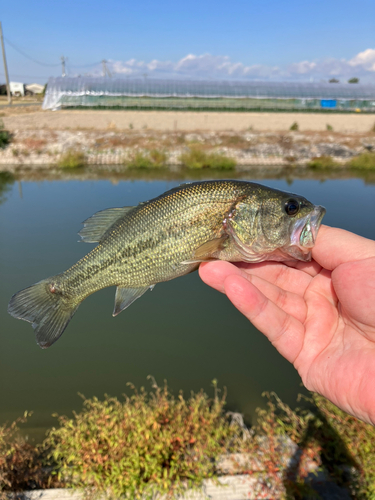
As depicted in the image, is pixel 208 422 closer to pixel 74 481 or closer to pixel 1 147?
pixel 74 481

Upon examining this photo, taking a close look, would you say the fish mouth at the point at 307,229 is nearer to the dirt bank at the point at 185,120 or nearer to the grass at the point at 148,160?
the grass at the point at 148,160

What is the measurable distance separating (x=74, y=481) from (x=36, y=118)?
98.9 feet

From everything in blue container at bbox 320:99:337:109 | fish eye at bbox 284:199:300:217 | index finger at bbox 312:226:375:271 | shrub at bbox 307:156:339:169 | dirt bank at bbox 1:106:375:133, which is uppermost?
blue container at bbox 320:99:337:109

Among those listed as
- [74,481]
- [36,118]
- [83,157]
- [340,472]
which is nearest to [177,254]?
[74,481]

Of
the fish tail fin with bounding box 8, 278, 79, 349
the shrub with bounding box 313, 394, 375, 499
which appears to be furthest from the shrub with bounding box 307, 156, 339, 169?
the fish tail fin with bounding box 8, 278, 79, 349

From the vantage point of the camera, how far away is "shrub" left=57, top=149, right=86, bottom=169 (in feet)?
67.9

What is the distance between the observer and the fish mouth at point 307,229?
2539 millimetres

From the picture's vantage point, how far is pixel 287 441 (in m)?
4.33

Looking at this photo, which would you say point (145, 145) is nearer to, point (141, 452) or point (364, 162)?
point (364, 162)

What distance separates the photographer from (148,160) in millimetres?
21297

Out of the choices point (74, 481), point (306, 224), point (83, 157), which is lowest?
point (74, 481)

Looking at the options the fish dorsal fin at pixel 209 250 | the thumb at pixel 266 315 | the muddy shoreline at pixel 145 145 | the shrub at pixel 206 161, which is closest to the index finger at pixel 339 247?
the thumb at pixel 266 315

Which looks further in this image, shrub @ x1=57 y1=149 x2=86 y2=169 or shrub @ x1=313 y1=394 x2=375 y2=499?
shrub @ x1=57 y1=149 x2=86 y2=169

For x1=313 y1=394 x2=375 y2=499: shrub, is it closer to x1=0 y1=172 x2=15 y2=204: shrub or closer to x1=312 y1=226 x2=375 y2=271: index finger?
x1=312 y1=226 x2=375 y2=271: index finger
